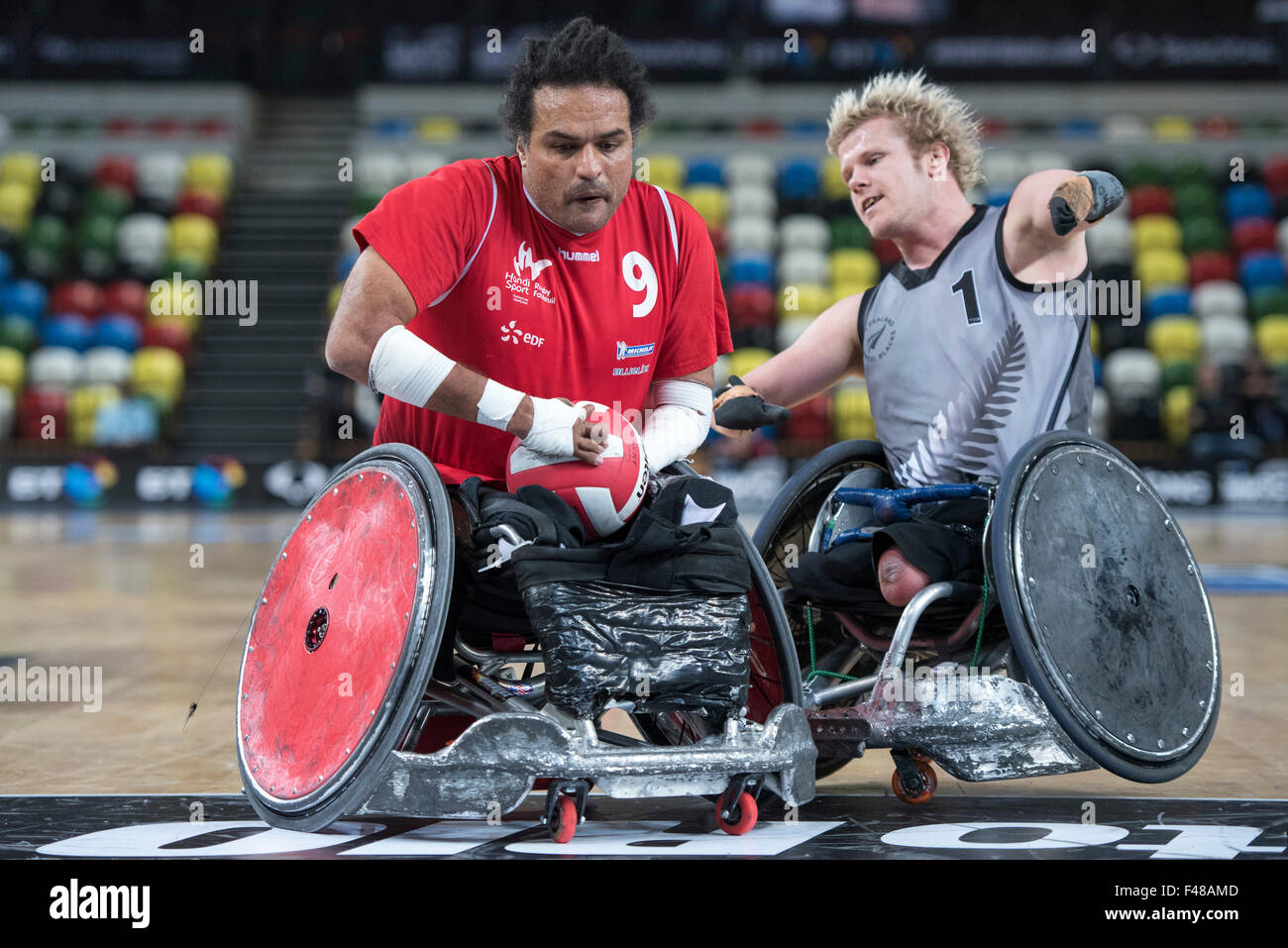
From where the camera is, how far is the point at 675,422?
10.8 ft

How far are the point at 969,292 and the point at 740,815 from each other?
1563 mm

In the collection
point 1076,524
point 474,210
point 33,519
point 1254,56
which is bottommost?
point 33,519

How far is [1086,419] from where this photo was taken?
3799mm

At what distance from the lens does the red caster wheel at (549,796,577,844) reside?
2.78 meters

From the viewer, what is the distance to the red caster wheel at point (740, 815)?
9.52ft

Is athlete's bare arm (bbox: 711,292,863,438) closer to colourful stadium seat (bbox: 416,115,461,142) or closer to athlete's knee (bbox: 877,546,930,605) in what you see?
athlete's knee (bbox: 877,546,930,605)

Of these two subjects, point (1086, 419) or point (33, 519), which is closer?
point (1086, 419)

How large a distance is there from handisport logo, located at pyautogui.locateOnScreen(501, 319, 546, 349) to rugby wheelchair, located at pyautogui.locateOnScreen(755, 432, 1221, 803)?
3.26 feet

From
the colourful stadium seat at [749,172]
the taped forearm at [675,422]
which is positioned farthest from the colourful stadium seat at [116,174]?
the taped forearm at [675,422]

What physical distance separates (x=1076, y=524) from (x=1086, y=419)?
596 millimetres

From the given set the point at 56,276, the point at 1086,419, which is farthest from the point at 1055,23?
the point at 1086,419

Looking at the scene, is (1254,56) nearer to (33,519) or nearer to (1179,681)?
(33,519)

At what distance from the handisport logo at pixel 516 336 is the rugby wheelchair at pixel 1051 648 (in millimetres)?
994

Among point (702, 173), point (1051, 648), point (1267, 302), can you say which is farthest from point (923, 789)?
point (702, 173)
